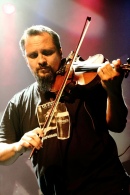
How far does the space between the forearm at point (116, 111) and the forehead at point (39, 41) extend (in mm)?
613

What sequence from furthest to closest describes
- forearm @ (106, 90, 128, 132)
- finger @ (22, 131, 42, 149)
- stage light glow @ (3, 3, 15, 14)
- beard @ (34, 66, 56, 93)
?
stage light glow @ (3, 3, 15, 14)
beard @ (34, 66, 56, 93)
forearm @ (106, 90, 128, 132)
finger @ (22, 131, 42, 149)

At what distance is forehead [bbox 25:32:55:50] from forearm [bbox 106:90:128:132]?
613mm

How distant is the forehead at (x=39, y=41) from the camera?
6.95ft

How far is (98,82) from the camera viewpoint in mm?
1873

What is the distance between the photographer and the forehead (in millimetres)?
2117

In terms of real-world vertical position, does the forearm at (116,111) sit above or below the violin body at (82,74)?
below

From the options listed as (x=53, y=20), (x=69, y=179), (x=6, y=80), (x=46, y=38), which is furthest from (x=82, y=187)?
(x=53, y=20)

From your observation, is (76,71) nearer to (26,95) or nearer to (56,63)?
(56,63)

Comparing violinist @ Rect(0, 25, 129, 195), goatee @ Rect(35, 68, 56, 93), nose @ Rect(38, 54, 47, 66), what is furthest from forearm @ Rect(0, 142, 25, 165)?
nose @ Rect(38, 54, 47, 66)

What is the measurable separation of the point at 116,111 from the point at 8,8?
2.26m

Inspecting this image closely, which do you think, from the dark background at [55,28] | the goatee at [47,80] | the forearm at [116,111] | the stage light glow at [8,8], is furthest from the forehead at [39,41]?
the stage light glow at [8,8]

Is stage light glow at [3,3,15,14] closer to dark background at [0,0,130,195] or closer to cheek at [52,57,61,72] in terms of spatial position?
dark background at [0,0,130,195]

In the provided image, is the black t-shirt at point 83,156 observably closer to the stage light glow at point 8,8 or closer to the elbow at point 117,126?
the elbow at point 117,126

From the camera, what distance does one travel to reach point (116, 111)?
181 cm
